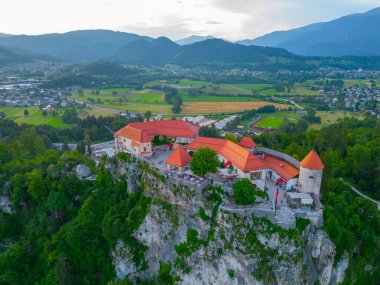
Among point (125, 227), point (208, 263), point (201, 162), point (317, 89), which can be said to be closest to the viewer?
point (208, 263)

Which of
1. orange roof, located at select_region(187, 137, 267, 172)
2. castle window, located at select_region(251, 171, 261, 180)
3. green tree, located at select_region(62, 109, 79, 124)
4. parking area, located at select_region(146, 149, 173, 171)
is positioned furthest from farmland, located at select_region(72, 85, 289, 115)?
castle window, located at select_region(251, 171, 261, 180)

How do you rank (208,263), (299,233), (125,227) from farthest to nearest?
(125,227) → (208,263) → (299,233)

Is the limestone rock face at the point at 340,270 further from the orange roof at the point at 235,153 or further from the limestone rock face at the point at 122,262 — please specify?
the limestone rock face at the point at 122,262

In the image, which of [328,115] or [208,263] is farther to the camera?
[328,115]

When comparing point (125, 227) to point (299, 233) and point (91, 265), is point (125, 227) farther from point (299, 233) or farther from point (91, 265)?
point (299, 233)

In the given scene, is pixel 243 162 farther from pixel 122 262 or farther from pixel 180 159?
pixel 122 262

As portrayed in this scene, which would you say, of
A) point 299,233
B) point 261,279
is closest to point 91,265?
point 261,279

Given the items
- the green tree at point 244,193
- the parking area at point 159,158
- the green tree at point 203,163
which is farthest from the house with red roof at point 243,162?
the parking area at point 159,158
